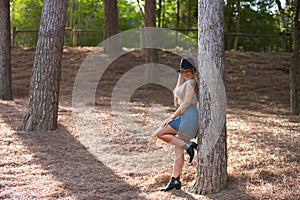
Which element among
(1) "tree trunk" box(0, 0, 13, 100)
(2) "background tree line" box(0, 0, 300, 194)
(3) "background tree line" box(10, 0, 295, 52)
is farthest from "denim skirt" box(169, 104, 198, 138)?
(3) "background tree line" box(10, 0, 295, 52)

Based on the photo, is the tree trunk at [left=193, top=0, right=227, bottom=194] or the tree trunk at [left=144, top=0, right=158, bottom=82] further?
the tree trunk at [left=144, top=0, right=158, bottom=82]

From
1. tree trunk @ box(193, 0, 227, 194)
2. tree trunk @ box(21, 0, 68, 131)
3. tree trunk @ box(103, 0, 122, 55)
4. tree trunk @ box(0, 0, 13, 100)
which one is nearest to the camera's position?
tree trunk @ box(193, 0, 227, 194)

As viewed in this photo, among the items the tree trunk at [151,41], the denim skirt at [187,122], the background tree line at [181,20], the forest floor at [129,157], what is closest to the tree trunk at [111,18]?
the tree trunk at [151,41]

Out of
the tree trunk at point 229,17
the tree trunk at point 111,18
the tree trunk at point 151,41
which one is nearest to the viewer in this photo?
the tree trunk at point 151,41

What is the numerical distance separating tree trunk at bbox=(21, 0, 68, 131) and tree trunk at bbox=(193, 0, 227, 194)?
164 inches

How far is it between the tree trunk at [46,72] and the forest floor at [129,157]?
0.32 m

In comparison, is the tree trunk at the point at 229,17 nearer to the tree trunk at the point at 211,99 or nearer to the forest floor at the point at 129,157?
the forest floor at the point at 129,157

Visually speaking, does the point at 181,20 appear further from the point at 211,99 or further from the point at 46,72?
the point at 211,99

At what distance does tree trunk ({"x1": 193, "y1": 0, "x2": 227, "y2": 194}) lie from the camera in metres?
5.29

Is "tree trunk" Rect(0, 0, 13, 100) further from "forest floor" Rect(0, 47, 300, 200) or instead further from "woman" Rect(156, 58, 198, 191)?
"woman" Rect(156, 58, 198, 191)

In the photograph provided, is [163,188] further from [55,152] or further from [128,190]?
[55,152]

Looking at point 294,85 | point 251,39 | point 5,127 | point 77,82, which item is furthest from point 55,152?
point 251,39

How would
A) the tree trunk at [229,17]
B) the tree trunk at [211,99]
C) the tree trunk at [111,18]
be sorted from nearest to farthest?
1. the tree trunk at [211,99]
2. the tree trunk at [111,18]
3. the tree trunk at [229,17]

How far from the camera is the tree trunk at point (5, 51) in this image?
12.4 m
